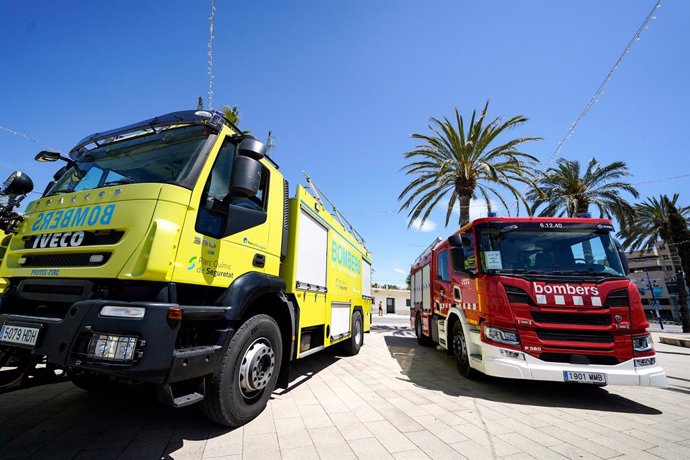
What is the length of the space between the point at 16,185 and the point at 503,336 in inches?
247

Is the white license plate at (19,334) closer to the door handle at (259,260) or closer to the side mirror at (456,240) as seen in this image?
the door handle at (259,260)

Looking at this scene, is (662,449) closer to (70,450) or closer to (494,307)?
(494,307)

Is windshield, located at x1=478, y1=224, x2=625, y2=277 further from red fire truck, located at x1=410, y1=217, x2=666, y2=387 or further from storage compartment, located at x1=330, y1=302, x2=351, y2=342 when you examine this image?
storage compartment, located at x1=330, y1=302, x2=351, y2=342

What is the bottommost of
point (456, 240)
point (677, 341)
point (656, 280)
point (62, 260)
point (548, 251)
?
point (677, 341)

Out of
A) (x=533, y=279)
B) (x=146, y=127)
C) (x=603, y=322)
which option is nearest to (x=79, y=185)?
(x=146, y=127)

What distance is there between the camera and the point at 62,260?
2574 mm

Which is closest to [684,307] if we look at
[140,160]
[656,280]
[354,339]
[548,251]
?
[548,251]

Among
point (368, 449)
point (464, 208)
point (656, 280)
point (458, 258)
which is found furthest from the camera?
point (656, 280)

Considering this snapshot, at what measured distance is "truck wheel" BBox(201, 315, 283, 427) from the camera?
271 centimetres

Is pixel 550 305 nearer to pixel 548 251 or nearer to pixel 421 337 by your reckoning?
pixel 548 251

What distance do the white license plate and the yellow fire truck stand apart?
0.04 ft

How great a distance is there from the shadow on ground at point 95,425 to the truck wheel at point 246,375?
0.84 feet

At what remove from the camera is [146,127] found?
3256 millimetres

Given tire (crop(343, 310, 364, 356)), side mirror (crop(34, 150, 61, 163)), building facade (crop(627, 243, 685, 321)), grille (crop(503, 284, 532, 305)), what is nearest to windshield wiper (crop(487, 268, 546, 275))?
grille (crop(503, 284, 532, 305))
